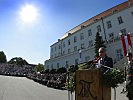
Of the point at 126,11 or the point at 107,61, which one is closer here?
the point at 107,61

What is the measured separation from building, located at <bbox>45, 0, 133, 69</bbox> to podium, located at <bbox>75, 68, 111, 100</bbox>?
1095 inches

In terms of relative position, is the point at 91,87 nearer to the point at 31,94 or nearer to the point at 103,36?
the point at 31,94

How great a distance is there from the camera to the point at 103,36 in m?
47.2

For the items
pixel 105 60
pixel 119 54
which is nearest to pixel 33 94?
pixel 105 60

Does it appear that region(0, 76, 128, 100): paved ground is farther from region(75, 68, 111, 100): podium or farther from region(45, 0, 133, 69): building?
region(45, 0, 133, 69): building

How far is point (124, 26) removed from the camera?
40438 millimetres

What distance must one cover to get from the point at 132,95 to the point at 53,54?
70.9m

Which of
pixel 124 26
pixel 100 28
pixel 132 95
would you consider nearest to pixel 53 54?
pixel 100 28

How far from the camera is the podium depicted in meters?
4.93

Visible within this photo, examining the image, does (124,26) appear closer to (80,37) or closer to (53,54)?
(80,37)

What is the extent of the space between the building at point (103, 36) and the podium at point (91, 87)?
27.8 meters

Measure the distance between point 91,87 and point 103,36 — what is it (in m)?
42.9

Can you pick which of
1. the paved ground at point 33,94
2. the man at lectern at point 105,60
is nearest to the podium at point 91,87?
the man at lectern at point 105,60

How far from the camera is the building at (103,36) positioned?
36.5 meters
